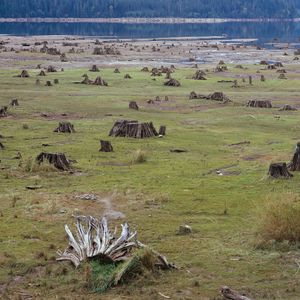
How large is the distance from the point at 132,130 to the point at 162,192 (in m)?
12.1

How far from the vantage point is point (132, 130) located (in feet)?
109

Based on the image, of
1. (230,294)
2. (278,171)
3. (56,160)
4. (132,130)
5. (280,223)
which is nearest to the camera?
(230,294)

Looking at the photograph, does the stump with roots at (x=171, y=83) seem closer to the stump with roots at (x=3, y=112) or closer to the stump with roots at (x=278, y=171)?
the stump with roots at (x=3, y=112)

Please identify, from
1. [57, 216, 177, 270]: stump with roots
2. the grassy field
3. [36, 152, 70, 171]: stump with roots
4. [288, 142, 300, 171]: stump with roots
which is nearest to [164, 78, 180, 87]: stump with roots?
the grassy field

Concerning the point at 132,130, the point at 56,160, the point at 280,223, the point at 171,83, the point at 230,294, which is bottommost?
the point at 171,83

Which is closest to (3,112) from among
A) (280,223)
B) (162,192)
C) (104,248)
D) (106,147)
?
(106,147)

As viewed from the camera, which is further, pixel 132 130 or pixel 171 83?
pixel 171 83

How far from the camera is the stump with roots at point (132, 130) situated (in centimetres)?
3297

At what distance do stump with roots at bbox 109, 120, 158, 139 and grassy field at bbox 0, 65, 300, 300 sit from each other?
0.68m

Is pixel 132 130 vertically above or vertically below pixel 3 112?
above

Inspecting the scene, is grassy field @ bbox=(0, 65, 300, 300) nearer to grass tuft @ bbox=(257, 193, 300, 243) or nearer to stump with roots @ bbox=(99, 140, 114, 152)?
grass tuft @ bbox=(257, 193, 300, 243)

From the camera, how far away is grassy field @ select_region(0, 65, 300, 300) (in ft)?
44.1

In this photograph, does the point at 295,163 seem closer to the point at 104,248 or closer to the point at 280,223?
the point at 280,223

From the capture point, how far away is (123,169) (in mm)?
25688
